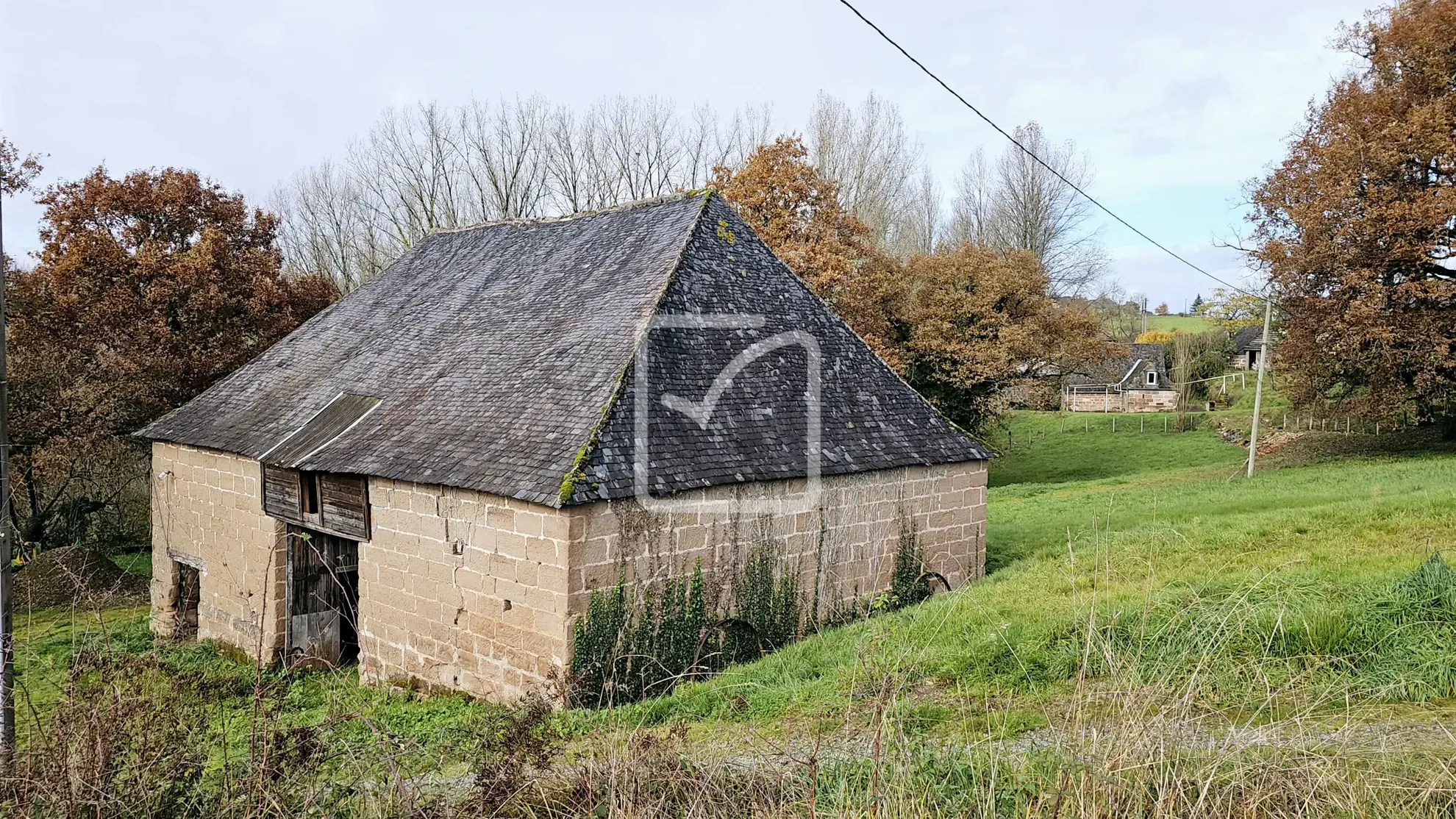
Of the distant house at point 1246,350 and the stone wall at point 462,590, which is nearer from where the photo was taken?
the stone wall at point 462,590

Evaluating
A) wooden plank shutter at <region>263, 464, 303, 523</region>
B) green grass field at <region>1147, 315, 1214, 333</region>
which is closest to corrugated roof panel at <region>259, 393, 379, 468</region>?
wooden plank shutter at <region>263, 464, 303, 523</region>

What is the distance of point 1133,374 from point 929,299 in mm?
22438

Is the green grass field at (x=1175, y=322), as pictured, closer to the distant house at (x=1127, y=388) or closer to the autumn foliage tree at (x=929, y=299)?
the distant house at (x=1127, y=388)

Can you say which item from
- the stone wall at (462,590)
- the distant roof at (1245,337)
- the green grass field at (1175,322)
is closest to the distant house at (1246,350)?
the distant roof at (1245,337)

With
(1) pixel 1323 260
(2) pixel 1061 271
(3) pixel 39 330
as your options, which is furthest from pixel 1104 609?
(2) pixel 1061 271

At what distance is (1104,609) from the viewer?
6.12 m

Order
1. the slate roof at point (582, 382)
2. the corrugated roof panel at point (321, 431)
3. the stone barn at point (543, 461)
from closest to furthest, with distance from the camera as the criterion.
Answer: the stone barn at point (543, 461)
the slate roof at point (582, 382)
the corrugated roof panel at point (321, 431)

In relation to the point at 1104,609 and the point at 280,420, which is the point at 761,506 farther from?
the point at 280,420

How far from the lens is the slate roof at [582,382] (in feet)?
28.2

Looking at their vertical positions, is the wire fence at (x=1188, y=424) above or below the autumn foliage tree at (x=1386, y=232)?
below

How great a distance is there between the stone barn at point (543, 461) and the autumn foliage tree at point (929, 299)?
8.83 metres

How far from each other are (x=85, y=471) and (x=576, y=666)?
1624 cm

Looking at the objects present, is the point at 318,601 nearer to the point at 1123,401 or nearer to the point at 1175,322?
the point at 1123,401

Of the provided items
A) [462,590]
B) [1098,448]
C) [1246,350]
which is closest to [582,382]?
[462,590]
